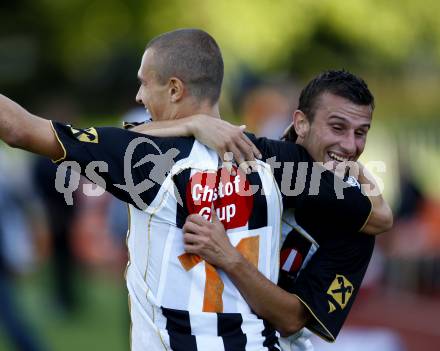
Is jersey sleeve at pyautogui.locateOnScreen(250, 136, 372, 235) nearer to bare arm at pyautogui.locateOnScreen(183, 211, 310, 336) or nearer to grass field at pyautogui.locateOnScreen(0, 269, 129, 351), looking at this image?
bare arm at pyautogui.locateOnScreen(183, 211, 310, 336)

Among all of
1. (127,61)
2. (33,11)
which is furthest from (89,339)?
(127,61)

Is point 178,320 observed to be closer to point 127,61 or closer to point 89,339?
point 89,339

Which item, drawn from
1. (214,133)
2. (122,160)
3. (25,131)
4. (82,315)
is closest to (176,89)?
(214,133)

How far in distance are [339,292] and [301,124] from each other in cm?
81

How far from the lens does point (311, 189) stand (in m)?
4.12

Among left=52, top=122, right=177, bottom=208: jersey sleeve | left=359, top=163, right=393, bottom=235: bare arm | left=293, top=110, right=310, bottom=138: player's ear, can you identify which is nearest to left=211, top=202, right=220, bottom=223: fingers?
left=52, top=122, right=177, bottom=208: jersey sleeve

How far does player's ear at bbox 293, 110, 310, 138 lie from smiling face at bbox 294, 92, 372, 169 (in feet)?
0.11

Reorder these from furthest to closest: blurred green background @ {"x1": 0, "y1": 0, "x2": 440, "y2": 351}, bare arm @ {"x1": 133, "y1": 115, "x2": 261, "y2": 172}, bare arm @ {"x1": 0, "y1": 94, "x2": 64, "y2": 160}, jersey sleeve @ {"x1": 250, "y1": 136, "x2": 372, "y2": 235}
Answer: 1. blurred green background @ {"x1": 0, "y1": 0, "x2": 440, "y2": 351}
2. jersey sleeve @ {"x1": 250, "y1": 136, "x2": 372, "y2": 235}
3. bare arm @ {"x1": 133, "y1": 115, "x2": 261, "y2": 172}
4. bare arm @ {"x1": 0, "y1": 94, "x2": 64, "y2": 160}

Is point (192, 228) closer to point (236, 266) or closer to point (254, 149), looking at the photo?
point (236, 266)

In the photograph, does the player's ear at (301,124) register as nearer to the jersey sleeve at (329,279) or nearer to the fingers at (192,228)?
the jersey sleeve at (329,279)

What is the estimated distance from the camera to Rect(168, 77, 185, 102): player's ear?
13.3ft

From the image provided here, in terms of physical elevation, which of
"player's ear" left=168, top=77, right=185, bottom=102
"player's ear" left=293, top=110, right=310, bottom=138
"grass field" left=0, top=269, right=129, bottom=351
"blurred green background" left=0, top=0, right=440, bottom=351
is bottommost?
"grass field" left=0, top=269, right=129, bottom=351

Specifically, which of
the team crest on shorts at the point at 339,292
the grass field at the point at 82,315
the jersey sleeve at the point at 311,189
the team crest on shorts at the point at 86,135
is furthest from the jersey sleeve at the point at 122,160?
the grass field at the point at 82,315

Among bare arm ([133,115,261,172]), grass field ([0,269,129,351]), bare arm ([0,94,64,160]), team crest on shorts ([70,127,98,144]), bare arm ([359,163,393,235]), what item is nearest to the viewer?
bare arm ([0,94,64,160])
